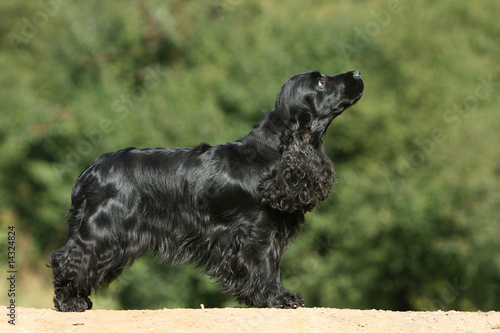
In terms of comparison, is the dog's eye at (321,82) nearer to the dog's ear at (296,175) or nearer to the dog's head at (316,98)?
the dog's head at (316,98)

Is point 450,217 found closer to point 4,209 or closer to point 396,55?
point 396,55

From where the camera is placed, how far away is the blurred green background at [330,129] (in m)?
22.7

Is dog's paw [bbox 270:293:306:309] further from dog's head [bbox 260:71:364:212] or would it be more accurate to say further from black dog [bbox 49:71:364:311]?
dog's head [bbox 260:71:364:212]

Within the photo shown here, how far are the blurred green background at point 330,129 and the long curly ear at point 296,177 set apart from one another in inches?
578

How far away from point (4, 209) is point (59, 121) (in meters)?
4.22

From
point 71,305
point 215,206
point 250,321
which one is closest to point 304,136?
point 215,206

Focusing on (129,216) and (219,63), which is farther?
(219,63)

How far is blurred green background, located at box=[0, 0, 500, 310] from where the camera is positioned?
22672mm

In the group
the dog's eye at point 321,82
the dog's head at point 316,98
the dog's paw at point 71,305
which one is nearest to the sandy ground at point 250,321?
the dog's paw at point 71,305

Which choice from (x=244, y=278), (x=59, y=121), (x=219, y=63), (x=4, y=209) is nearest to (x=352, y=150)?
(x=219, y=63)

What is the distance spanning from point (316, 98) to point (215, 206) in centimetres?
144

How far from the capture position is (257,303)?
683 cm

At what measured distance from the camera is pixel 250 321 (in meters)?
5.95

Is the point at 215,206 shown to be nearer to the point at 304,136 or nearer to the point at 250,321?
the point at 304,136
